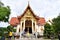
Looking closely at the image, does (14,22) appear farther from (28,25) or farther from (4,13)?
(4,13)

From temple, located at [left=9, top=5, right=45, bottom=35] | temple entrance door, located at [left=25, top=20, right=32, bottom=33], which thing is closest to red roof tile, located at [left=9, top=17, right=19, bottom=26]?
temple, located at [left=9, top=5, right=45, bottom=35]

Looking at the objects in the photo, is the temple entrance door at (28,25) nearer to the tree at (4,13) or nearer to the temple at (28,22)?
the temple at (28,22)

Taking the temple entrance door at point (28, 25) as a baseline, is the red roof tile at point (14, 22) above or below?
above

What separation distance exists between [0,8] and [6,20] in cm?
226

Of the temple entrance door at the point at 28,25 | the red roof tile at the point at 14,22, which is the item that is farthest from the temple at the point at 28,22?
the red roof tile at the point at 14,22

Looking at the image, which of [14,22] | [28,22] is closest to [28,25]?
[28,22]

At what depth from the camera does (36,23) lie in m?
49.6

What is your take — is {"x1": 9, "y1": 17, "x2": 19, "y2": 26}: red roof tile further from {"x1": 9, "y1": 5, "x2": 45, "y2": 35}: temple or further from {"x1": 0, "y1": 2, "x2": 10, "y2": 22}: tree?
{"x1": 0, "y1": 2, "x2": 10, "y2": 22}: tree

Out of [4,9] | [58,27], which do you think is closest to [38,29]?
[58,27]

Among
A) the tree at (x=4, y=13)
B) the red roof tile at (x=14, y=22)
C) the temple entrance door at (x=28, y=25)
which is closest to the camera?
the tree at (x=4, y=13)

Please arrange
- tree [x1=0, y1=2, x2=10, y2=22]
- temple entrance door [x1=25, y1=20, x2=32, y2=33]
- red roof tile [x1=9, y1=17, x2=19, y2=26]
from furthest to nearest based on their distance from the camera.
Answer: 1. red roof tile [x1=9, y1=17, x2=19, y2=26]
2. temple entrance door [x1=25, y1=20, x2=32, y2=33]
3. tree [x1=0, y1=2, x2=10, y2=22]

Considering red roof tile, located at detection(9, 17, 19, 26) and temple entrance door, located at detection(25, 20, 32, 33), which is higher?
red roof tile, located at detection(9, 17, 19, 26)

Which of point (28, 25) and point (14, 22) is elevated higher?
point (14, 22)

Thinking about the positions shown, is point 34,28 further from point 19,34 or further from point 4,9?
point 4,9
